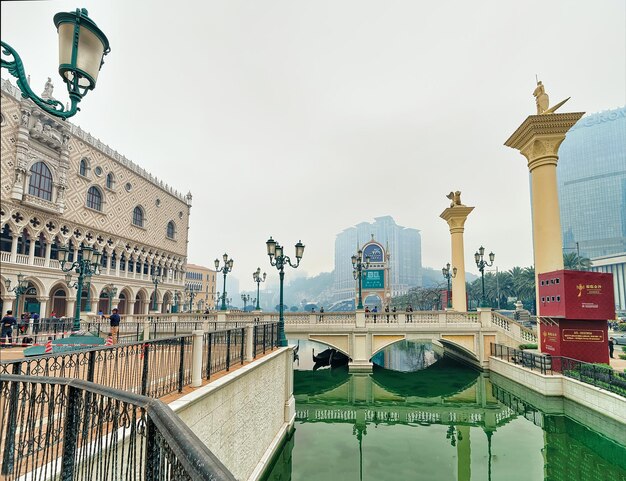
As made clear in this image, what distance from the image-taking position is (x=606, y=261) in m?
102

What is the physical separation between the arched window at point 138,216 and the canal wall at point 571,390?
39970mm

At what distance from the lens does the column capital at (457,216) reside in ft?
102

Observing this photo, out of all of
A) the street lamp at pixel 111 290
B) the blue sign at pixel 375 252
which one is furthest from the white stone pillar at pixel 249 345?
the blue sign at pixel 375 252

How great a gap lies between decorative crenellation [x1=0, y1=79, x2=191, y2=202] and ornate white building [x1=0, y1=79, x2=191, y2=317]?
86 millimetres

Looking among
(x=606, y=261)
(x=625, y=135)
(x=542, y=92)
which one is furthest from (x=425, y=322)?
(x=625, y=135)

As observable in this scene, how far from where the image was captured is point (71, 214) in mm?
33844

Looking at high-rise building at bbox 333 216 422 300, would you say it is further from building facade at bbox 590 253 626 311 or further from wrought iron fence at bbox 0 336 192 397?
wrought iron fence at bbox 0 336 192 397

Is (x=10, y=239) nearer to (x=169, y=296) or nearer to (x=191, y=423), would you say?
(x=169, y=296)

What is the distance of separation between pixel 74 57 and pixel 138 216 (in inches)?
1742

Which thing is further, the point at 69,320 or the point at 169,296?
the point at 169,296

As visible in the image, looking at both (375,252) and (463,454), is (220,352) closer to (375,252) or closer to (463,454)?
(463,454)

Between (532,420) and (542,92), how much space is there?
16.7 metres

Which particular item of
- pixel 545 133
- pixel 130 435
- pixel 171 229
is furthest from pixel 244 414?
pixel 171 229

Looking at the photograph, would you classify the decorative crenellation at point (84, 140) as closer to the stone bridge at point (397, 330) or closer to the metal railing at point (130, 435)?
the stone bridge at point (397, 330)
